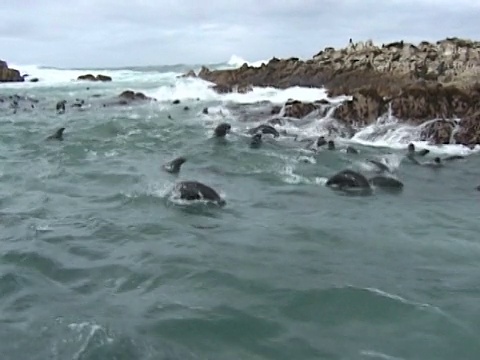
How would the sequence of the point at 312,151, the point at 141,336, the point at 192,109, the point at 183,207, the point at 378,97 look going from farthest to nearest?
the point at 192,109 → the point at 378,97 → the point at 312,151 → the point at 183,207 → the point at 141,336

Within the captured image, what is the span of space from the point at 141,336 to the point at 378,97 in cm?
1973

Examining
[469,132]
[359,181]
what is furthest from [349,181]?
[469,132]

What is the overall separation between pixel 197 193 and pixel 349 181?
148 inches

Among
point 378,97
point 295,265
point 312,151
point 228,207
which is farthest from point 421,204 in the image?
point 378,97

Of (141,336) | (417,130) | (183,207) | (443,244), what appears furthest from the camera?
(417,130)

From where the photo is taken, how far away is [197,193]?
13.7 metres

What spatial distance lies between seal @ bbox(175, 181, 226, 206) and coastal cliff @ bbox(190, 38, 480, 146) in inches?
437

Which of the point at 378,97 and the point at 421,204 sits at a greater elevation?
the point at 378,97

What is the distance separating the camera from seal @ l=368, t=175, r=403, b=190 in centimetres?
1555

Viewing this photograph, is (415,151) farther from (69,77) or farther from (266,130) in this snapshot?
(69,77)

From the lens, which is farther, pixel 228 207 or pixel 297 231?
pixel 228 207

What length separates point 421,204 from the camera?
46.3 ft

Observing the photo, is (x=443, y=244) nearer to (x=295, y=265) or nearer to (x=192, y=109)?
(x=295, y=265)

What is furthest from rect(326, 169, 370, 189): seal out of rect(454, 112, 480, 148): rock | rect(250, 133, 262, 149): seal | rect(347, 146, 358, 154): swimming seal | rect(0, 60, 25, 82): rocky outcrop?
rect(0, 60, 25, 82): rocky outcrop
